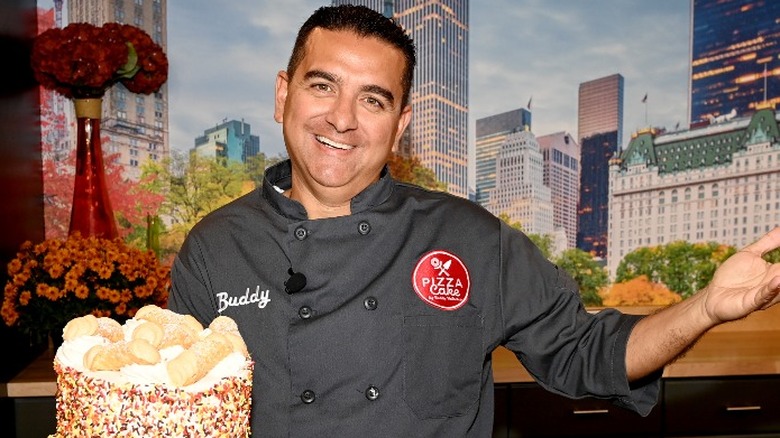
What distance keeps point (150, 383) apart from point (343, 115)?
701mm

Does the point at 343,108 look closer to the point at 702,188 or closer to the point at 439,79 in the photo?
the point at 439,79

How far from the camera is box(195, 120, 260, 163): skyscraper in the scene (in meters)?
2.82

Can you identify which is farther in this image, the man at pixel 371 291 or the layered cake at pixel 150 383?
the man at pixel 371 291

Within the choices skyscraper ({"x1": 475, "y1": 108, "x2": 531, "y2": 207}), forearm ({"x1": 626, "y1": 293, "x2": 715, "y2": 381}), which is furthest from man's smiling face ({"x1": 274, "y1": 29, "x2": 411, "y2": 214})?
skyscraper ({"x1": 475, "y1": 108, "x2": 531, "y2": 207})

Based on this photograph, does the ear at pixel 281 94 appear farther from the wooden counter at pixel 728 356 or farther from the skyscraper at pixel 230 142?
the skyscraper at pixel 230 142

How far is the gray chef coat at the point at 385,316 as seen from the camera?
1.31 m

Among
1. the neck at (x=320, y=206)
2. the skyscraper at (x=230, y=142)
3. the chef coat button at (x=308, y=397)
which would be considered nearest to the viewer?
the chef coat button at (x=308, y=397)

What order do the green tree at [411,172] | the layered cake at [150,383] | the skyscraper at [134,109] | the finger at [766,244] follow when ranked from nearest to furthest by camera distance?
the layered cake at [150,383] < the finger at [766,244] < the skyscraper at [134,109] < the green tree at [411,172]

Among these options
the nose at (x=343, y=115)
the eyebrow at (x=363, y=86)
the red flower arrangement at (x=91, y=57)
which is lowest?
the nose at (x=343, y=115)

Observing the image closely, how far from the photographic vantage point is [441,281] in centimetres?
140

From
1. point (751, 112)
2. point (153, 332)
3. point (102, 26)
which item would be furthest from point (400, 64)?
point (751, 112)


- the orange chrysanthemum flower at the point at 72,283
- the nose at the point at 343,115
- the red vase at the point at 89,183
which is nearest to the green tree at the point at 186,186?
the red vase at the point at 89,183

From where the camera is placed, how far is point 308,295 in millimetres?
1344

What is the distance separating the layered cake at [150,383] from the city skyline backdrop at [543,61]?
2.13 metres
